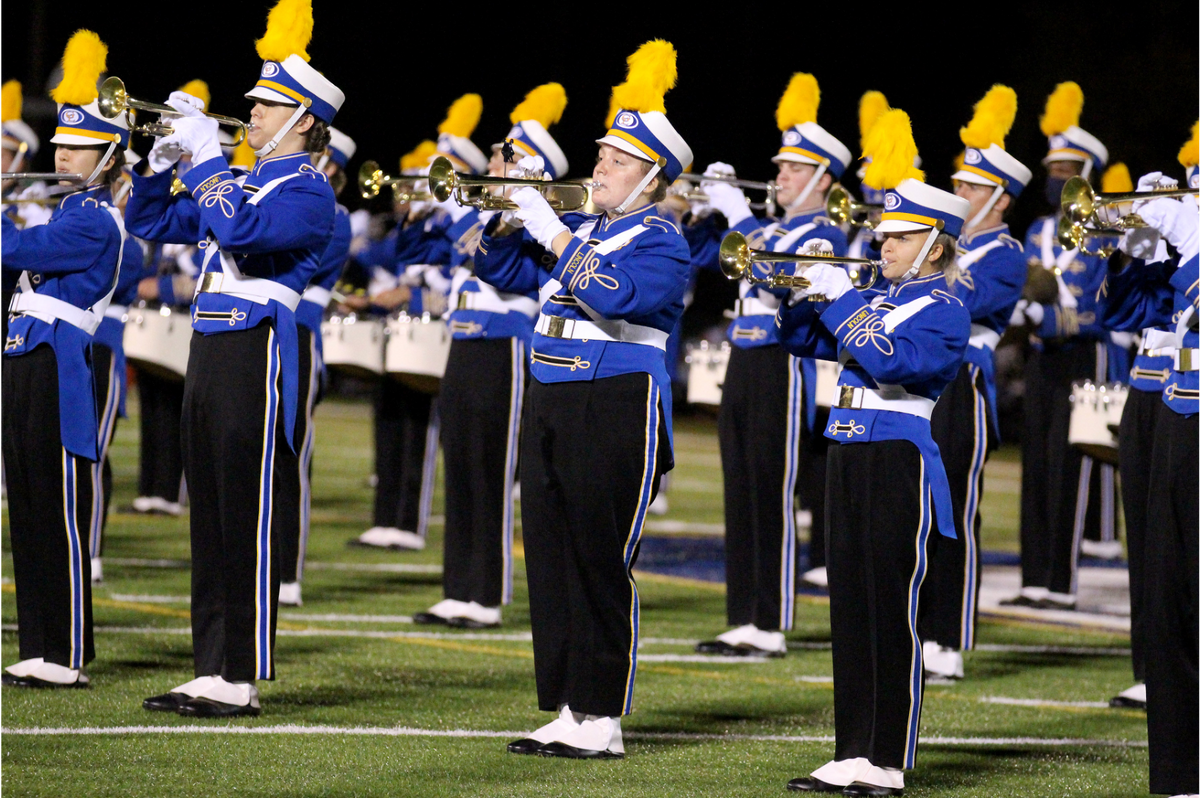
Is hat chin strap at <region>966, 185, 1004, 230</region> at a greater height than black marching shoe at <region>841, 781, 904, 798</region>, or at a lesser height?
greater

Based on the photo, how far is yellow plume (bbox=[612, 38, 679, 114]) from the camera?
17.5 ft

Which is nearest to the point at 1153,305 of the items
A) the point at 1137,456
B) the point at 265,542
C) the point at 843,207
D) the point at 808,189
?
the point at 1137,456

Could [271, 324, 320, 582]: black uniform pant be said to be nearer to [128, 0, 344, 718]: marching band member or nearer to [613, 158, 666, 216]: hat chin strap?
[128, 0, 344, 718]: marching band member

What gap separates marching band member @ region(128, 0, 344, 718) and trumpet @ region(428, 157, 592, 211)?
354 mm

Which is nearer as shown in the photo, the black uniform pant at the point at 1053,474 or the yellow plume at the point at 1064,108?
the yellow plume at the point at 1064,108

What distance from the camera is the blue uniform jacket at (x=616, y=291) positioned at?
5.03 meters

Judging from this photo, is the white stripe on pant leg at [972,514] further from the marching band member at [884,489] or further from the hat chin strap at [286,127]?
the hat chin strap at [286,127]

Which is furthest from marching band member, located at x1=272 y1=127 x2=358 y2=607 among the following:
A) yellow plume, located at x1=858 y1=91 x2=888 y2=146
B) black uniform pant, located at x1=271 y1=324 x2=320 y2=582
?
yellow plume, located at x1=858 y1=91 x2=888 y2=146

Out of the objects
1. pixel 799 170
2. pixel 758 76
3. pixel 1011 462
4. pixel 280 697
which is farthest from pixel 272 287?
pixel 1011 462

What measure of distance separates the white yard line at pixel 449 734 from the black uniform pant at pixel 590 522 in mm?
430

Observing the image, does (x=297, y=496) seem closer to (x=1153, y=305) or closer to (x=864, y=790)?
(x=864, y=790)

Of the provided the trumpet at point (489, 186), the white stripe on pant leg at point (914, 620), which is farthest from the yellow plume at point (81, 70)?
the white stripe on pant leg at point (914, 620)

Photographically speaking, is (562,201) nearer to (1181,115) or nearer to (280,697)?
(280,697)

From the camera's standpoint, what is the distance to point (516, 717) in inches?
232
